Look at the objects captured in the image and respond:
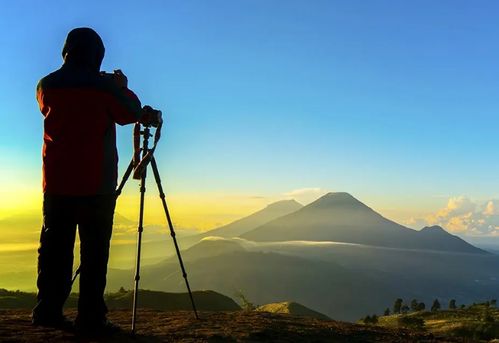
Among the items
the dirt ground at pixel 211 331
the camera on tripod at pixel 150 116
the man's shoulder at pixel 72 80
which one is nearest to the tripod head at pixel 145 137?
the camera on tripod at pixel 150 116

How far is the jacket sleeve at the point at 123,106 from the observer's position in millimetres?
6828

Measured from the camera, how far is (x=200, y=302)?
3228 cm

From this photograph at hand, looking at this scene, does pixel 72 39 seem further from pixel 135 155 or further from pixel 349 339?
pixel 349 339

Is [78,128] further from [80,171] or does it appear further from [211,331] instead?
[211,331]

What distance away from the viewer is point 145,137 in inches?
316

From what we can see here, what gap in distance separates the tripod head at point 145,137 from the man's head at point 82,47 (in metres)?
1.10

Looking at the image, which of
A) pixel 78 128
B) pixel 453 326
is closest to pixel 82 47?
pixel 78 128

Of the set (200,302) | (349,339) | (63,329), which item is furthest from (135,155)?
(200,302)

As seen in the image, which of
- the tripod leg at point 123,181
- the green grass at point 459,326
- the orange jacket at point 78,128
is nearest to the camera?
the orange jacket at point 78,128

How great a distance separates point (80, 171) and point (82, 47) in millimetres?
1797

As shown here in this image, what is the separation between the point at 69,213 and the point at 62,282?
1.03 meters

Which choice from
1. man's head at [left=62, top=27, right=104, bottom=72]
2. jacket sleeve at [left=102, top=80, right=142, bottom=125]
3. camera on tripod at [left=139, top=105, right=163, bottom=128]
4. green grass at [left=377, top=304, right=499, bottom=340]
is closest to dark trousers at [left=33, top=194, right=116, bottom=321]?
jacket sleeve at [left=102, top=80, right=142, bottom=125]

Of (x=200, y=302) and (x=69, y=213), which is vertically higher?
(x=69, y=213)

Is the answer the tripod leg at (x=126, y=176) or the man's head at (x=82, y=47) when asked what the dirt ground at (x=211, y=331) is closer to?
the tripod leg at (x=126, y=176)
